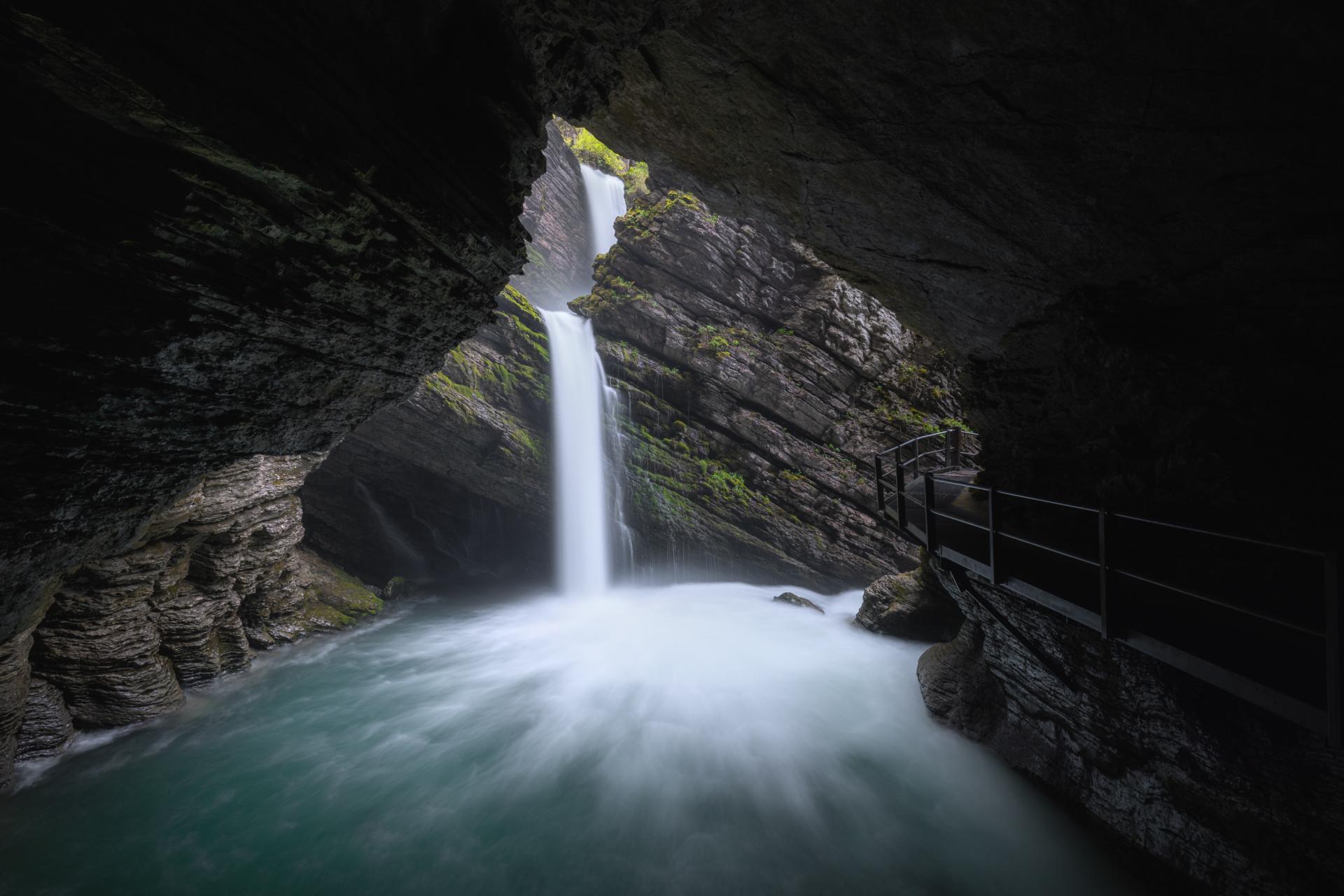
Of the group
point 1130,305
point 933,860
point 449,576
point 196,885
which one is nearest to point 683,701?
point 933,860

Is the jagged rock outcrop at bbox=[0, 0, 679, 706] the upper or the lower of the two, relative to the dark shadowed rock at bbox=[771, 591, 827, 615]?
upper

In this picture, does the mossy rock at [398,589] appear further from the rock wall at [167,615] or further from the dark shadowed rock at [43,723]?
the dark shadowed rock at [43,723]

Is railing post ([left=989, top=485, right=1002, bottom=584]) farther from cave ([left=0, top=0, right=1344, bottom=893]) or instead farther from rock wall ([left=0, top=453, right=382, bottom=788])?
rock wall ([left=0, top=453, right=382, bottom=788])

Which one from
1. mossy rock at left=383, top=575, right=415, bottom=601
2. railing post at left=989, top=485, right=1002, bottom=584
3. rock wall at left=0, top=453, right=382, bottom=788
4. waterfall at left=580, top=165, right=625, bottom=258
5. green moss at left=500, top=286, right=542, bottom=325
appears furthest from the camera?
waterfall at left=580, top=165, right=625, bottom=258

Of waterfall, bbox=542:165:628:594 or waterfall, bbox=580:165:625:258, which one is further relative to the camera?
waterfall, bbox=580:165:625:258

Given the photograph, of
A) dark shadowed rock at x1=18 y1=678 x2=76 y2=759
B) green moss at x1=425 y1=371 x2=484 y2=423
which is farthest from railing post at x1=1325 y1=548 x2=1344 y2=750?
green moss at x1=425 y1=371 x2=484 y2=423

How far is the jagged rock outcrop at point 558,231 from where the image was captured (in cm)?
3225

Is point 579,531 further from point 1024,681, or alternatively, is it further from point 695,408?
point 1024,681

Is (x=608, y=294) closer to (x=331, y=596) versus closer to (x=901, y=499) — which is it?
(x=331, y=596)

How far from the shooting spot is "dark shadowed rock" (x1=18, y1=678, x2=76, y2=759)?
783 centimetres

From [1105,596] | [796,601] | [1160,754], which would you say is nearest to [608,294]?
[796,601]

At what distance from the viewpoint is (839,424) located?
1762 cm

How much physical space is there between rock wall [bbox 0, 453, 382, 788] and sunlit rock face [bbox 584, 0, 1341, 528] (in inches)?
397

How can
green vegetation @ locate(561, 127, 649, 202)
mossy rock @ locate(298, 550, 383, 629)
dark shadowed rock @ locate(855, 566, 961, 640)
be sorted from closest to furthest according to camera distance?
dark shadowed rock @ locate(855, 566, 961, 640)
mossy rock @ locate(298, 550, 383, 629)
green vegetation @ locate(561, 127, 649, 202)
